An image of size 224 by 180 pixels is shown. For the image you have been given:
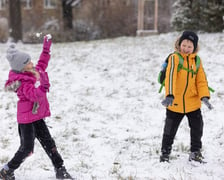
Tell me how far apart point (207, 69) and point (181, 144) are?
17.8 ft

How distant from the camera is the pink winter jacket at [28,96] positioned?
157 inches

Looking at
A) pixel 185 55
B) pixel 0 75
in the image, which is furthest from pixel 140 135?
pixel 0 75

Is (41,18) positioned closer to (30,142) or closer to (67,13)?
(67,13)

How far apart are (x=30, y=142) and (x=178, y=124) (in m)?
1.94

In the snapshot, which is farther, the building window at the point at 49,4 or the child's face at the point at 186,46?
the building window at the point at 49,4

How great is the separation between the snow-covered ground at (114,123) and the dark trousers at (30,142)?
308mm

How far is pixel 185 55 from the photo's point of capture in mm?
4770

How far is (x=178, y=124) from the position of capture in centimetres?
496

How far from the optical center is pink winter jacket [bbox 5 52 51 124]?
3.99 metres

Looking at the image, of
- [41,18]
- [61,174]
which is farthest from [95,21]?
[61,174]

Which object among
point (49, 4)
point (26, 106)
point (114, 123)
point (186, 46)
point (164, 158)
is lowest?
point (114, 123)

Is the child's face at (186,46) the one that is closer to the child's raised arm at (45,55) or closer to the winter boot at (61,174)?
the child's raised arm at (45,55)

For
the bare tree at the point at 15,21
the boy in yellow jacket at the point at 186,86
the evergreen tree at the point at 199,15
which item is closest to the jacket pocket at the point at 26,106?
the boy in yellow jacket at the point at 186,86

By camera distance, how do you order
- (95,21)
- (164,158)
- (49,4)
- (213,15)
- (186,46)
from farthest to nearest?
(49,4) < (95,21) < (213,15) < (164,158) < (186,46)
